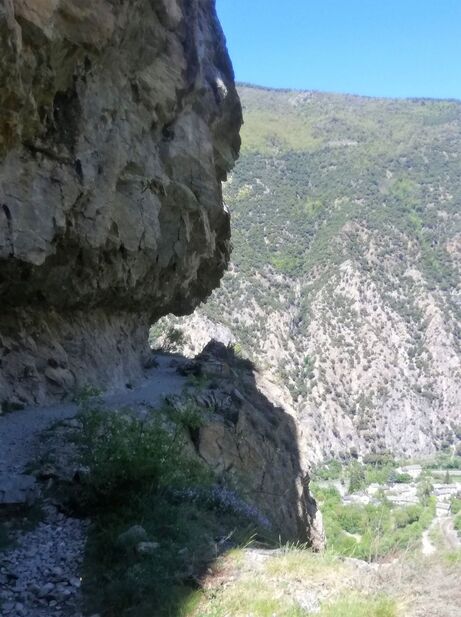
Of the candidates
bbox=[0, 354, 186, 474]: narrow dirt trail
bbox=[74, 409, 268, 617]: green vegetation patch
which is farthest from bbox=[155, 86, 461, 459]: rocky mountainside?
bbox=[74, 409, 268, 617]: green vegetation patch

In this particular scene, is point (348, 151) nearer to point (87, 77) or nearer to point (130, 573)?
point (87, 77)

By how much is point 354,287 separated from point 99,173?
228ft

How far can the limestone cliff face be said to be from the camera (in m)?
9.54

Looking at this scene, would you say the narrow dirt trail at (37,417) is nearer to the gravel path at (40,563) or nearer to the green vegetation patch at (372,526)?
the gravel path at (40,563)

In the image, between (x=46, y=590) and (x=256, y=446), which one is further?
(x=256, y=446)

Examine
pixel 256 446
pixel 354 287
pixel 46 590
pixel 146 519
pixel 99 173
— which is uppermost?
pixel 354 287

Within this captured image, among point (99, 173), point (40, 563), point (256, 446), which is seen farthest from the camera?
point (256, 446)

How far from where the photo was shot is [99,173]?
11.6 metres

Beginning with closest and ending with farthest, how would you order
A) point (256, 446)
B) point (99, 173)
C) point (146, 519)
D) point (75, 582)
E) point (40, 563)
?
point (75, 582), point (40, 563), point (146, 519), point (99, 173), point (256, 446)

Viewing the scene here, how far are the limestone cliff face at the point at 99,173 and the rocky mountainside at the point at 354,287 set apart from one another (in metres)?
38.4

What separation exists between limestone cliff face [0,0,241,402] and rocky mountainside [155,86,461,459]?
38394mm

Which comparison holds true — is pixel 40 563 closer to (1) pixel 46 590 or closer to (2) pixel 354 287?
(1) pixel 46 590

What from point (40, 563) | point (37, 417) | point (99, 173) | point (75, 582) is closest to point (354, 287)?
point (99, 173)

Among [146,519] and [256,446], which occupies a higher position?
[146,519]
